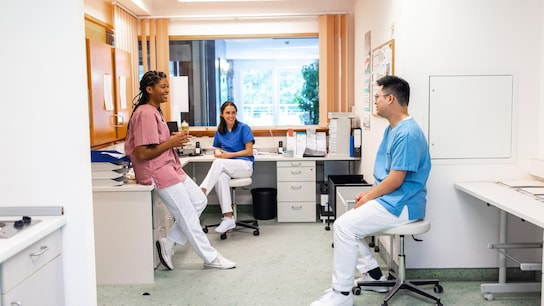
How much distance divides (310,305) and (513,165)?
5.71 ft

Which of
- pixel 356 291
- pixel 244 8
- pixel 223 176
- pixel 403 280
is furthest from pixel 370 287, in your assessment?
pixel 244 8

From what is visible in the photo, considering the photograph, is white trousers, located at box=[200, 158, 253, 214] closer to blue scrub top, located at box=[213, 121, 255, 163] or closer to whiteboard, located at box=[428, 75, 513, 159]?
blue scrub top, located at box=[213, 121, 255, 163]

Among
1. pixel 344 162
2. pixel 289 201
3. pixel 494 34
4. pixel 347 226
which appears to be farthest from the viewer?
pixel 344 162

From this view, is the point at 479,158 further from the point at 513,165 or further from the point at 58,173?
the point at 58,173

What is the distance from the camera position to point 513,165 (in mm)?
3689

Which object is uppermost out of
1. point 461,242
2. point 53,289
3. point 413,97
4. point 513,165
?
point 413,97

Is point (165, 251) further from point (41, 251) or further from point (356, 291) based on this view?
point (41, 251)

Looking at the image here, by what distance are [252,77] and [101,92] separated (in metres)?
2.24

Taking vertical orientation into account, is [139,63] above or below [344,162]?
above

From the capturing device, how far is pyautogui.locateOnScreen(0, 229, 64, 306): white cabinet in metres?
1.85

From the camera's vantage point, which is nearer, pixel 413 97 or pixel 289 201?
pixel 413 97

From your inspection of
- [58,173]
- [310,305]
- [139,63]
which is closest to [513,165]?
[310,305]

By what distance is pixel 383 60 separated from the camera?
Result: 421cm

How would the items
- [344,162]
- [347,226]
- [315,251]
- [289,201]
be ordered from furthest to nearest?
[344,162] → [289,201] → [315,251] → [347,226]
